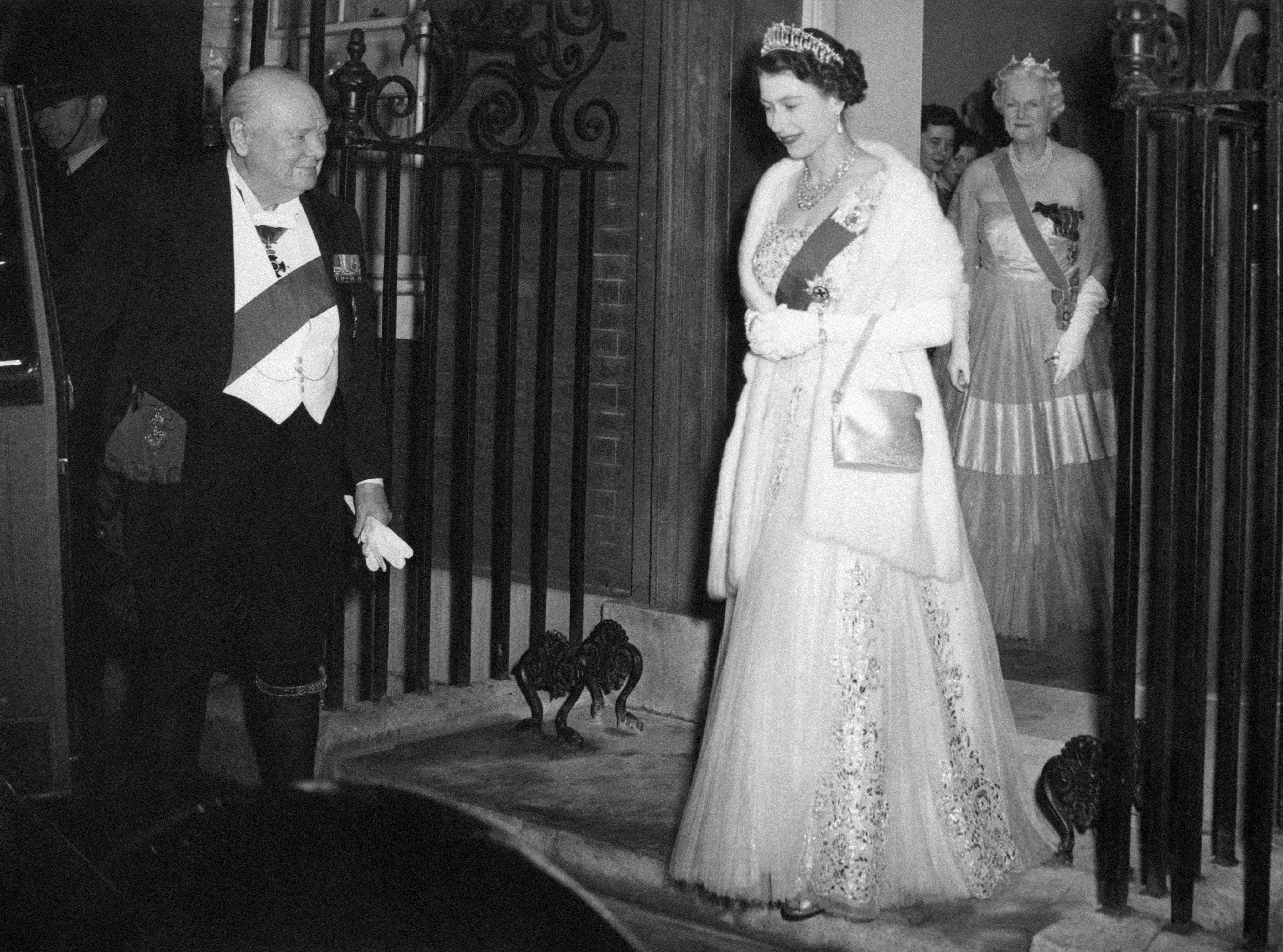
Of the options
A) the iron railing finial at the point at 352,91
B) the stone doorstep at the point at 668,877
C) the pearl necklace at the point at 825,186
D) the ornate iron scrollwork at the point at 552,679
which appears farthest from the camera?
the ornate iron scrollwork at the point at 552,679

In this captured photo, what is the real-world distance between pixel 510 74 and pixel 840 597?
9.55 ft

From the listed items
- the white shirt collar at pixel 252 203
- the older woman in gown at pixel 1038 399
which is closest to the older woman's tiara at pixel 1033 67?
the older woman in gown at pixel 1038 399

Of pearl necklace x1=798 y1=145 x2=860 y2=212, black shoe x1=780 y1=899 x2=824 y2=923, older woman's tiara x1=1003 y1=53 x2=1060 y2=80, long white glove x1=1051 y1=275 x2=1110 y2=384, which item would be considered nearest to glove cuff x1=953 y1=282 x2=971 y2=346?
long white glove x1=1051 y1=275 x2=1110 y2=384

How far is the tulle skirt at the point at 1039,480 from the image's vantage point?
649cm

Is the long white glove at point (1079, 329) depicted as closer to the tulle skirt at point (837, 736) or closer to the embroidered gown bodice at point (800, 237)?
the tulle skirt at point (837, 736)

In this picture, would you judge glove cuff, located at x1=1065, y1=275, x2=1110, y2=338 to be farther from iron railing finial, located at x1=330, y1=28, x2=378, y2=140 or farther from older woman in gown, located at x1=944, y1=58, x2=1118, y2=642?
iron railing finial, located at x1=330, y1=28, x2=378, y2=140

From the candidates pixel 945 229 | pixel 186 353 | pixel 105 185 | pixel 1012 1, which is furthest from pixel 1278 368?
pixel 1012 1

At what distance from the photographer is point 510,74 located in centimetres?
596

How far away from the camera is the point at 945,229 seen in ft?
13.4

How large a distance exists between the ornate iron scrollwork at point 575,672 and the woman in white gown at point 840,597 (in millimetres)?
1660

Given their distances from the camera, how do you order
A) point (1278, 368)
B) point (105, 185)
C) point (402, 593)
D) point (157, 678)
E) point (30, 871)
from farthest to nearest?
point (402, 593) < point (105, 185) < point (157, 678) < point (1278, 368) < point (30, 871)

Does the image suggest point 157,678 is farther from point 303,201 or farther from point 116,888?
point 116,888

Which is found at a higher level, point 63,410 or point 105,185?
point 105,185

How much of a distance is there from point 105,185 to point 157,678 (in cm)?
245
